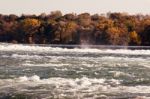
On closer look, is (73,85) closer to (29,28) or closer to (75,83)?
(75,83)

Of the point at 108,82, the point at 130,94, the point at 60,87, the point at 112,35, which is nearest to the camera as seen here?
the point at 130,94

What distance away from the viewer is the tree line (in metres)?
104

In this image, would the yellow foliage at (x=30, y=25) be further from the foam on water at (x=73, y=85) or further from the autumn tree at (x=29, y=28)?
the foam on water at (x=73, y=85)

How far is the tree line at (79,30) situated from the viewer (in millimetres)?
104000

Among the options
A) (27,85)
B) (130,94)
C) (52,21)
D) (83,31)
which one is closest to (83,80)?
(27,85)

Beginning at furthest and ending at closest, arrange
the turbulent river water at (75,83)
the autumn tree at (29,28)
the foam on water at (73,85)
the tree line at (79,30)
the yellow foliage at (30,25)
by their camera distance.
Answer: the yellow foliage at (30,25)
the autumn tree at (29,28)
the tree line at (79,30)
the foam on water at (73,85)
the turbulent river water at (75,83)

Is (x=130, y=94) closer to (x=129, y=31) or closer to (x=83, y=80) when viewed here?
(x=83, y=80)

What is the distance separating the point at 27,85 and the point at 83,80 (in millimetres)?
3167

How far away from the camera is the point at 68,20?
12569cm

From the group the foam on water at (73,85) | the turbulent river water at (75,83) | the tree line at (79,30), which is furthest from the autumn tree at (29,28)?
the foam on water at (73,85)

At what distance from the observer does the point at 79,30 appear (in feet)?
367

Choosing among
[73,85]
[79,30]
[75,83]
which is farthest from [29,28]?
[73,85]

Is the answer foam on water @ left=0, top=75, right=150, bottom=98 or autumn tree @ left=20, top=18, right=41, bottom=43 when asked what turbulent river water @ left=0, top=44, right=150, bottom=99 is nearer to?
foam on water @ left=0, top=75, right=150, bottom=98

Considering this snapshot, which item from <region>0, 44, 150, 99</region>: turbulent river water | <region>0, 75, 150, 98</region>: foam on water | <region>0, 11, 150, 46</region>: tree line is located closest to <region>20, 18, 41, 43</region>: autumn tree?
<region>0, 11, 150, 46</region>: tree line
